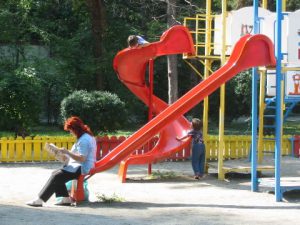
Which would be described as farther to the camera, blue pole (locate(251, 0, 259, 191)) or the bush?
the bush

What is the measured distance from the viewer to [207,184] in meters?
12.4

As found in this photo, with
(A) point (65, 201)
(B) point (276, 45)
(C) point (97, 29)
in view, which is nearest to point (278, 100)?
(B) point (276, 45)

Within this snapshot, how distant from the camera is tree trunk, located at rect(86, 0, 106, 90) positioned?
960 inches

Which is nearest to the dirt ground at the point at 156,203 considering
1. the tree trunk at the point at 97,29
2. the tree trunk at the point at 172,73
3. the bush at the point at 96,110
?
the bush at the point at 96,110

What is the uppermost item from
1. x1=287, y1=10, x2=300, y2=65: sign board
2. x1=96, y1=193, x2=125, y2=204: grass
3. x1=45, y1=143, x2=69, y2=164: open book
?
x1=287, y1=10, x2=300, y2=65: sign board

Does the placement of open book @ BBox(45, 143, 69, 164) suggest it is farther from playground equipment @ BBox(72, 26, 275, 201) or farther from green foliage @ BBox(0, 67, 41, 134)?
green foliage @ BBox(0, 67, 41, 134)

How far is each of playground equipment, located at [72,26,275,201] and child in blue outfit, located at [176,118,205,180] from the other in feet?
0.83

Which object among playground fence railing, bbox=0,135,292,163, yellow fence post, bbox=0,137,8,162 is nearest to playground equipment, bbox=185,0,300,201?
playground fence railing, bbox=0,135,292,163

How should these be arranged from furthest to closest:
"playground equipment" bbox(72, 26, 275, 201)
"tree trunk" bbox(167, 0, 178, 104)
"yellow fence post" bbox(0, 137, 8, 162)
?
"tree trunk" bbox(167, 0, 178, 104), "yellow fence post" bbox(0, 137, 8, 162), "playground equipment" bbox(72, 26, 275, 201)

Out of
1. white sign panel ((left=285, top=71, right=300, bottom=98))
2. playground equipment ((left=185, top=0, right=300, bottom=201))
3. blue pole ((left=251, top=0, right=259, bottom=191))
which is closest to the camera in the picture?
playground equipment ((left=185, top=0, right=300, bottom=201))

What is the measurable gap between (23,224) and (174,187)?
4.54 m

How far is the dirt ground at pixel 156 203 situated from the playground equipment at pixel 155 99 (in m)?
0.59

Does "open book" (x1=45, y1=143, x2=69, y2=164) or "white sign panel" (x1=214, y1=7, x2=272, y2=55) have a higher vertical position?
"white sign panel" (x1=214, y1=7, x2=272, y2=55)

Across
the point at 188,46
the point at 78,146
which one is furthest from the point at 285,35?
the point at 78,146
